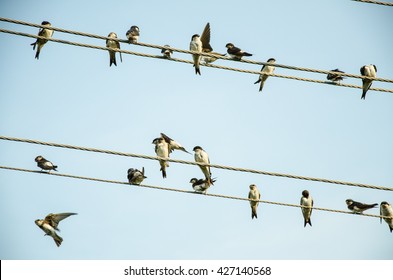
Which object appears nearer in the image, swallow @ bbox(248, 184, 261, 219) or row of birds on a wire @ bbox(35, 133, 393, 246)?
row of birds on a wire @ bbox(35, 133, 393, 246)

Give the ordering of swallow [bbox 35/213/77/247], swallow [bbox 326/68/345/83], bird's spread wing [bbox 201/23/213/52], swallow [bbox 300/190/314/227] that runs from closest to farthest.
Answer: swallow [bbox 326/68/345/83], swallow [bbox 35/213/77/247], bird's spread wing [bbox 201/23/213/52], swallow [bbox 300/190/314/227]

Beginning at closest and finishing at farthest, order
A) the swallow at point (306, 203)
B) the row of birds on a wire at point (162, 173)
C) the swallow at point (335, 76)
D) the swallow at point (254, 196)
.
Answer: the swallow at point (335, 76)
the row of birds on a wire at point (162, 173)
the swallow at point (306, 203)
the swallow at point (254, 196)

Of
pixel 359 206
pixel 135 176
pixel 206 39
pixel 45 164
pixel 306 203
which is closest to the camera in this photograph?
pixel 135 176

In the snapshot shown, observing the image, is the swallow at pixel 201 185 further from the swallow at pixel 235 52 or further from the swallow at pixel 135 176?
the swallow at pixel 235 52

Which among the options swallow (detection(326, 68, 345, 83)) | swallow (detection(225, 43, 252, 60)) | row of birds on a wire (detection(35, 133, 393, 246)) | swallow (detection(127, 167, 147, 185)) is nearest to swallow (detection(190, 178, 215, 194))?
row of birds on a wire (detection(35, 133, 393, 246))

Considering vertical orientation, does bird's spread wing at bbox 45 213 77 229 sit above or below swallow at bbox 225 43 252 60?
below

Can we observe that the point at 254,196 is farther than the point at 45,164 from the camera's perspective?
Yes

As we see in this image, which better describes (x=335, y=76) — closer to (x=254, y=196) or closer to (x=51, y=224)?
(x=254, y=196)

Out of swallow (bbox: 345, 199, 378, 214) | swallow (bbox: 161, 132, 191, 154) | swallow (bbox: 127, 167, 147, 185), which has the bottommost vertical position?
swallow (bbox: 345, 199, 378, 214)

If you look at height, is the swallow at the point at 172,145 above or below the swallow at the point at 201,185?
above

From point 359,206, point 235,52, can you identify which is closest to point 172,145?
point 235,52

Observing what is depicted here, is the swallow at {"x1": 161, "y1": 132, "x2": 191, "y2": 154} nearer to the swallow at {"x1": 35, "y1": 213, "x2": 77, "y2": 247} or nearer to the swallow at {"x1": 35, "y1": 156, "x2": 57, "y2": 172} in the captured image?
the swallow at {"x1": 35, "y1": 156, "x2": 57, "y2": 172}

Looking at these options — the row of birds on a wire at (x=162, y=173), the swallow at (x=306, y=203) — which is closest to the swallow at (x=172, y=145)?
the row of birds on a wire at (x=162, y=173)

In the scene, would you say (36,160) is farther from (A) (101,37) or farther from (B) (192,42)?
(A) (101,37)
